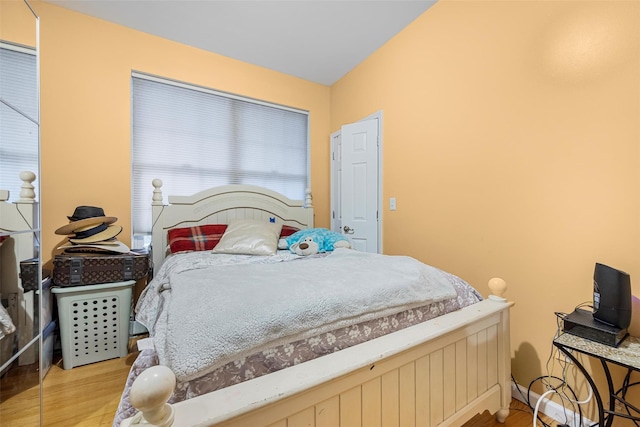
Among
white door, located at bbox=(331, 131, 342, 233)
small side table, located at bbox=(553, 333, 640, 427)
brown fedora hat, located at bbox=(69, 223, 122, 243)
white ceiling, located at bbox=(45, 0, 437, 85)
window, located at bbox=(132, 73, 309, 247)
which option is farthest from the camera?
white door, located at bbox=(331, 131, 342, 233)

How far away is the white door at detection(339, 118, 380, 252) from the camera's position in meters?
2.75

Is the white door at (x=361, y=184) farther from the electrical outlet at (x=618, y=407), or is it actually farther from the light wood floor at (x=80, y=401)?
the electrical outlet at (x=618, y=407)

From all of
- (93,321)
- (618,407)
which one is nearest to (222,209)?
(93,321)

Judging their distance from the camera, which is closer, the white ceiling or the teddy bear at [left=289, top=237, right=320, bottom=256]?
the teddy bear at [left=289, top=237, right=320, bottom=256]

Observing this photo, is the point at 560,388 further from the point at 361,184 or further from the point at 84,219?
the point at 84,219

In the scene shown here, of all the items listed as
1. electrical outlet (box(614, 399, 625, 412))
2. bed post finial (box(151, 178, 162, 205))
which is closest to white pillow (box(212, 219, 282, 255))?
bed post finial (box(151, 178, 162, 205))

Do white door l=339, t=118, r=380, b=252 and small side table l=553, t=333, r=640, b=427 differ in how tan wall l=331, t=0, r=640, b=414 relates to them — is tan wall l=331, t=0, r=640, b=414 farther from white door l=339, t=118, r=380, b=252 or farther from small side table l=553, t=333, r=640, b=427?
white door l=339, t=118, r=380, b=252

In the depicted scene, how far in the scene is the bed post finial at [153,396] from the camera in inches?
20.9

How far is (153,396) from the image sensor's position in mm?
536

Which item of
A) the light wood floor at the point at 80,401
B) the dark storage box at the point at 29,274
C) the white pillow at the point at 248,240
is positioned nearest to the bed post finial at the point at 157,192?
the white pillow at the point at 248,240

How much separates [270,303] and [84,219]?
1.89 metres

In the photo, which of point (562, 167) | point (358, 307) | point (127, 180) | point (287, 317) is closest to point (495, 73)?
point (562, 167)

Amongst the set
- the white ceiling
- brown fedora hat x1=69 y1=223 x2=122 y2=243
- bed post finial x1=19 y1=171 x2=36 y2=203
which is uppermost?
the white ceiling

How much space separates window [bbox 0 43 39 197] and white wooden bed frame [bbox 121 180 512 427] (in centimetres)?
138
